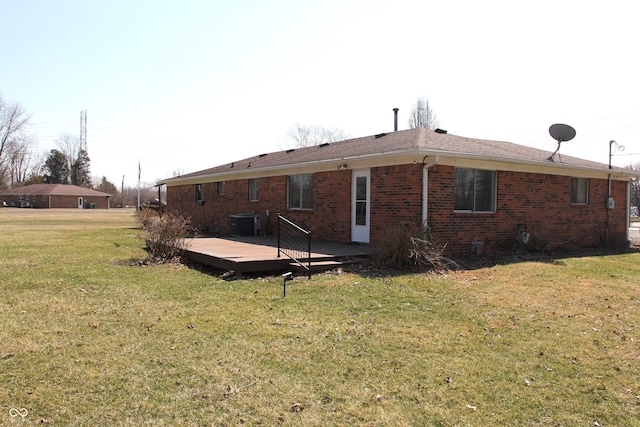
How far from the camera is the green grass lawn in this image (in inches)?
132

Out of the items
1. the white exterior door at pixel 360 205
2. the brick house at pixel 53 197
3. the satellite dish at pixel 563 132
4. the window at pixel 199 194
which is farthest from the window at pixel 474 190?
the brick house at pixel 53 197

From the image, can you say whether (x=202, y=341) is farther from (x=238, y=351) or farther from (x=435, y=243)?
(x=435, y=243)

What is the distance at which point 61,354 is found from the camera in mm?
4367

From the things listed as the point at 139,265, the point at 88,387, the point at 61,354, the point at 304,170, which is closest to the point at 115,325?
the point at 61,354

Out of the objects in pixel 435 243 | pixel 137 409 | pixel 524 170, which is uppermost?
pixel 524 170

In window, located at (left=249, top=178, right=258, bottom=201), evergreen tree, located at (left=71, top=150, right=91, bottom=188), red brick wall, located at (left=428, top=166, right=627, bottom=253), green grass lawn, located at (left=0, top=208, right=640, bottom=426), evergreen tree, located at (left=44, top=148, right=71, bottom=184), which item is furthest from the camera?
evergreen tree, located at (left=71, top=150, right=91, bottom=188)

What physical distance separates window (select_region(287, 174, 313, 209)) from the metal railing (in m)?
0.92

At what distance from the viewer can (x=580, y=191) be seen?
1454 cm

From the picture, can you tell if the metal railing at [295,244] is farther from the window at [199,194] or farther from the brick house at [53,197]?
the brick house at [53,197]

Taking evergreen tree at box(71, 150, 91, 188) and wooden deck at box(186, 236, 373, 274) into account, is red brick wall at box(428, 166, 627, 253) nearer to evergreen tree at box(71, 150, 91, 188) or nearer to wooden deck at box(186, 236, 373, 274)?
wooden deck at box(186, 236, 373, 274)

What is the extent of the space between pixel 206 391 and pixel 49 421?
3.63 ft

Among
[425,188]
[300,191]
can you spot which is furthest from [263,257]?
[300,191]

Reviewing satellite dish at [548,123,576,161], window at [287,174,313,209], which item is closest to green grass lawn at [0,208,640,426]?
window at [287,174,313,209]

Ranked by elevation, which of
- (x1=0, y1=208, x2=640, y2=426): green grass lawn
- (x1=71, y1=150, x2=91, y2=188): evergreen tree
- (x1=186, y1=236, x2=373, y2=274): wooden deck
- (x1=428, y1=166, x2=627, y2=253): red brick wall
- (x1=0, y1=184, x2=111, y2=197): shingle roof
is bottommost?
(x1=0, y1=208, x2=640, y2=426): green grass lawn
